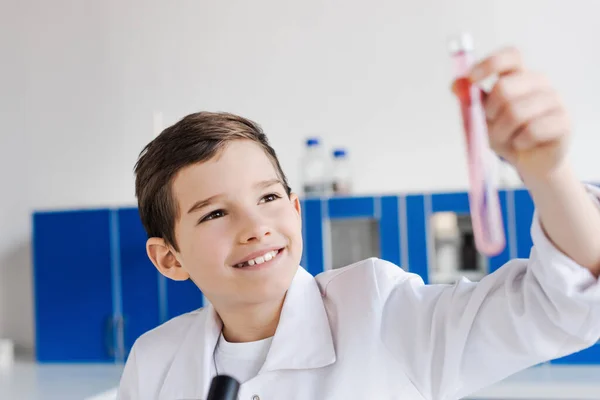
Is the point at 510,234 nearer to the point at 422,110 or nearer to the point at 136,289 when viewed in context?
the point at 422,110

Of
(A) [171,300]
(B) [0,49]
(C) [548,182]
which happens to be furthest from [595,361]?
(B) [0,49]

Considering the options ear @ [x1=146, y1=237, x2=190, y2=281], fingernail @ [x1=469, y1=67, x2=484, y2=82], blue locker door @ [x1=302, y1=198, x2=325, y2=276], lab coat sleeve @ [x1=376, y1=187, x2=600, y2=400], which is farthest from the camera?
blue locker door @ [x1=302, y1=198, x2=325, y2=276]

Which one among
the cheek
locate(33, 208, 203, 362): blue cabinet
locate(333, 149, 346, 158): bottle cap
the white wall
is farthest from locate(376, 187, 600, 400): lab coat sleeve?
the white wall

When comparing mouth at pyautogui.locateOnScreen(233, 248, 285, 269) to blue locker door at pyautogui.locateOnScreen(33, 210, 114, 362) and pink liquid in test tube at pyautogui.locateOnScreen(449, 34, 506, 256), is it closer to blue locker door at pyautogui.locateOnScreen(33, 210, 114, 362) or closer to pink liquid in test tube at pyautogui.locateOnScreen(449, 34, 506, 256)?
pink liquid in test tube at pyautogui.locateOnScreen(449, 34, 506, 256)

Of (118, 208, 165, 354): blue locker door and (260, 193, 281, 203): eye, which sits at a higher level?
(260, 193, 281, 203): eye

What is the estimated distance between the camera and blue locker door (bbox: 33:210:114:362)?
2682 millimetres

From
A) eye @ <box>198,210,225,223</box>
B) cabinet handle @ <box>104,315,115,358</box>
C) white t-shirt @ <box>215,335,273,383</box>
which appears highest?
eye @ <box>198,210,225,223</box>

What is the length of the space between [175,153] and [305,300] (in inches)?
11.3

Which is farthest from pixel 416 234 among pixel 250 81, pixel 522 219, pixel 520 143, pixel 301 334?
pixel 520 143

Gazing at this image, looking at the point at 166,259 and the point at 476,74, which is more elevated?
the point at 476,74

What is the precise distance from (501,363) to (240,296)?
36cm

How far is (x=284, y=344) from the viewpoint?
0.98 meters

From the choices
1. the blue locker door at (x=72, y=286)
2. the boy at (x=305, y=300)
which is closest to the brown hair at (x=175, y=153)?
the boy at (x=305, y=300)

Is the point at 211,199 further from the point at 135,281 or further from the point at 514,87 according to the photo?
the point at 135,281
